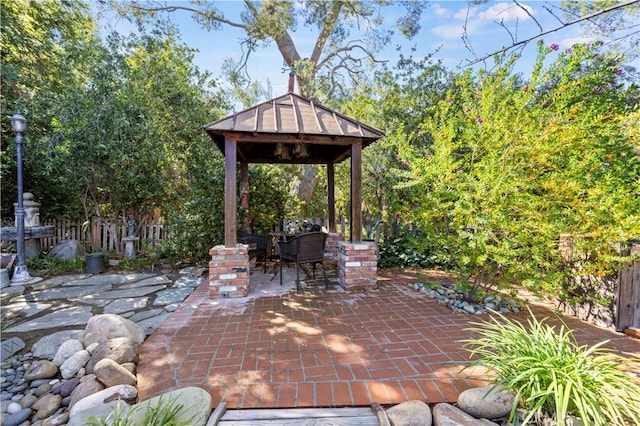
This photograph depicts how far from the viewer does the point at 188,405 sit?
1.71 metres

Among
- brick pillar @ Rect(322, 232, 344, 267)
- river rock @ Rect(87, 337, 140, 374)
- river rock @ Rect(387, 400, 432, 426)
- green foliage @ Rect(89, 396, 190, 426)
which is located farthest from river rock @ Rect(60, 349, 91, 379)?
brick pillar @ Rect(322, 232, 344, 267)

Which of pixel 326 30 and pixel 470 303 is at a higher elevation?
pixel 326 30

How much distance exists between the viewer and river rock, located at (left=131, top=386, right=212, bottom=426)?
5.26 feet

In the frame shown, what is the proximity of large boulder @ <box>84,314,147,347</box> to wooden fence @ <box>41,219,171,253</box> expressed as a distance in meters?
4.26

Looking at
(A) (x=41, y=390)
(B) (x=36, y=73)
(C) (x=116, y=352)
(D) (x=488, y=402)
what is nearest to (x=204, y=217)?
(C) (x=116, y=352)

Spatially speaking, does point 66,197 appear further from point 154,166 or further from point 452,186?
point 452,186

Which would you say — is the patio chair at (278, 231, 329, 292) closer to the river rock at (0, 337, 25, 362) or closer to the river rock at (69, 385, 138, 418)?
the river rock at (69, 385, 138, 418)

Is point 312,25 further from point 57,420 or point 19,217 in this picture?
point 57,420

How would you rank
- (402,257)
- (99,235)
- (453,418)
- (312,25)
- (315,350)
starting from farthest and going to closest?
(312,25) < (99,235) < (402,257) < (315,350) < (453,418)

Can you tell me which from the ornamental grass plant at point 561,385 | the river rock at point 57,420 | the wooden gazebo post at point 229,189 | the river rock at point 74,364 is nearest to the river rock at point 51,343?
the river rock at point 74,364

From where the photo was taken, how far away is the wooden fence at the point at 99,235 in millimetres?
6570

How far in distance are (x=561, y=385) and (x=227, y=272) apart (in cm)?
356

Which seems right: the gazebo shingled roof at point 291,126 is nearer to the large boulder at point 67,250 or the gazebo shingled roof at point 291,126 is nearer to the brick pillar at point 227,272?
the brick pillar at point 227,272

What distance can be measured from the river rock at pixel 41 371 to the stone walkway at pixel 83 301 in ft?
1.71
